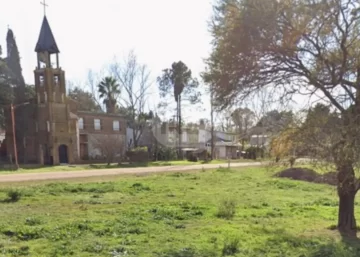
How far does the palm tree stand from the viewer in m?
63.2

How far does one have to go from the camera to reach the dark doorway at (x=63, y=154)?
47938 mm

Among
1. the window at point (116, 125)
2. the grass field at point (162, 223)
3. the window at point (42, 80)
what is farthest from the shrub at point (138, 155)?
the grass field at point (162, 223)

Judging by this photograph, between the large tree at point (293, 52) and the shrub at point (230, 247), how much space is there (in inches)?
117

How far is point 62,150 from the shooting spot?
48.1 m

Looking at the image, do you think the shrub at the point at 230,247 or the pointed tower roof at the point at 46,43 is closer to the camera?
the shrub at the point at 230,247

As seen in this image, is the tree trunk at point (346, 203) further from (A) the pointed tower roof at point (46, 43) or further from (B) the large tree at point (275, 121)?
(A) the pointed tower roof at point (46, 43)

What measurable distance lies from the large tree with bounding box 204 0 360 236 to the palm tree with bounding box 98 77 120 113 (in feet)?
176

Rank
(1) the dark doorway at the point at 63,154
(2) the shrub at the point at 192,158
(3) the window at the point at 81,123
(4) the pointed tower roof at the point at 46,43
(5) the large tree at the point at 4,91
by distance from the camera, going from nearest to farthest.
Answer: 1. (5) the large tree at the point at 4,91
2. (4) the pointed tower roof at the point at 46,43
3. (1) the dark doorway at the point at 63,154
4. (3) the window at the point at 81,123
5. (2) the shrub at the point at 192,158

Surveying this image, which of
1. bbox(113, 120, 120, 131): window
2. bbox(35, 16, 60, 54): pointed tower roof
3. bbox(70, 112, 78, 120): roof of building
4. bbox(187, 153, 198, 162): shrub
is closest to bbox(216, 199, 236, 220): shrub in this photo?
bbox(70, 112, 78, 120): roof of building

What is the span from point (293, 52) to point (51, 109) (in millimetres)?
40773

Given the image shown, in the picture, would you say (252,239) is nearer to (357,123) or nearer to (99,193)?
(357,123)

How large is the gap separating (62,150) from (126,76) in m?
18.8

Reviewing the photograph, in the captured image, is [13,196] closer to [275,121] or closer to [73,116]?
[275,121]

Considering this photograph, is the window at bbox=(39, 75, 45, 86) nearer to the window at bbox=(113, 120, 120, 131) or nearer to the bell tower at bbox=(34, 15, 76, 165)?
the bell tower at bbox=(34, 15, 76, 165)
